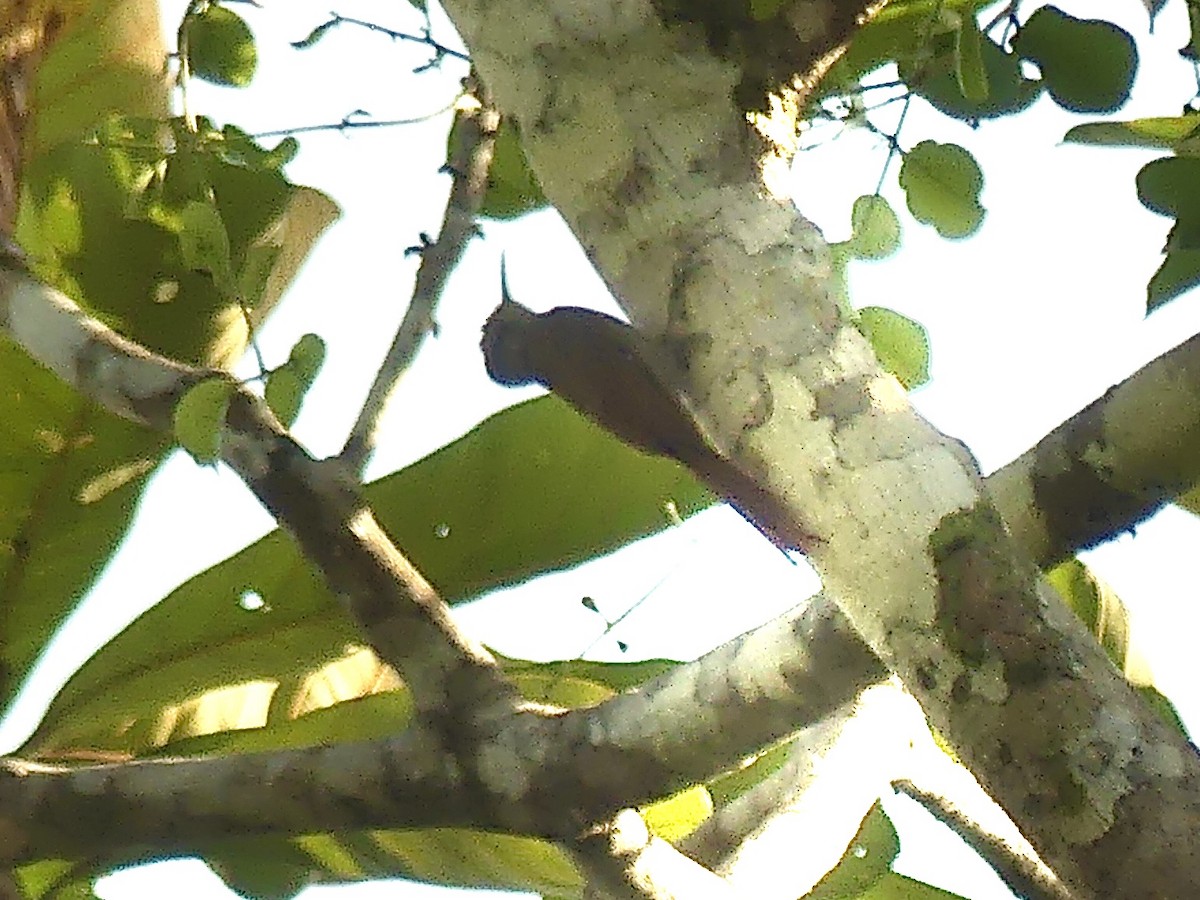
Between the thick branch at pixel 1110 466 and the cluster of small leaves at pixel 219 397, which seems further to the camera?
the cluster of small leaves at pixel 219 397

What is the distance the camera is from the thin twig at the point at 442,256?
88 centimetres

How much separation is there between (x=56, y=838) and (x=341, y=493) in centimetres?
25

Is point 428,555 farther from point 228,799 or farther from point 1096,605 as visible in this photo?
point 1096,605

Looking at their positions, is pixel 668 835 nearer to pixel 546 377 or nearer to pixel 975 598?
pixel 546 377

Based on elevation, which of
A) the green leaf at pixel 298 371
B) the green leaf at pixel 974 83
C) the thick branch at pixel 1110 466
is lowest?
the thick branch at pixel 1110 466

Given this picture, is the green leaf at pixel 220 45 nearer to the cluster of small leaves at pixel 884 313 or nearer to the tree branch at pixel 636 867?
the cluster of small leaves at pixel 884 313

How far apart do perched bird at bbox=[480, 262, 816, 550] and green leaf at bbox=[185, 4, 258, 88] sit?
0.31m

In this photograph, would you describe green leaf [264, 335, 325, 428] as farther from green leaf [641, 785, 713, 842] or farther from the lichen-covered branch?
green leaf [641, 785, 713, 842]

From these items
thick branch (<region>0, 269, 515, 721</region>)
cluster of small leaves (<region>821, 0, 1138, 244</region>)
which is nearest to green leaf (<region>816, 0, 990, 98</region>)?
cluster of small leaves (<region>821, 0, 1138, 244</region>)

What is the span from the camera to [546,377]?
786mm

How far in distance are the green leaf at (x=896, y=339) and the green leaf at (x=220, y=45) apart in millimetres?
517

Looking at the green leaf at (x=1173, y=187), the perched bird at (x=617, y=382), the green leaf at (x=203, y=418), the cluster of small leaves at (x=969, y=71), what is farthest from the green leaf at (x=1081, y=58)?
the green leaf at (x=203, y=418)

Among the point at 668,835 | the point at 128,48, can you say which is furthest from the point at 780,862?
the point at 128,48

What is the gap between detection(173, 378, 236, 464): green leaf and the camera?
0.74 meters
